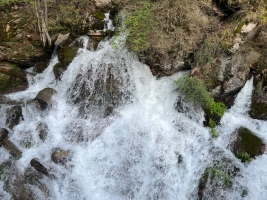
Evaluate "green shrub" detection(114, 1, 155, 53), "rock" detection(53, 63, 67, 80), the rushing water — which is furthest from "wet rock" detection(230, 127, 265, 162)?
"rock" detection(53, 63, 67, 80)

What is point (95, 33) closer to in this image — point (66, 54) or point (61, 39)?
point (61, 39)

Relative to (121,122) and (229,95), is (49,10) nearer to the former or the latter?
(121,122)

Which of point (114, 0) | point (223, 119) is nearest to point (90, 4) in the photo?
point (114, 0)

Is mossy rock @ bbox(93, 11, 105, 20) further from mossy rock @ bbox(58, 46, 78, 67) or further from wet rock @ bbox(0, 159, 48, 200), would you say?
wet rock @ bbox(0, 159, 48, 200)

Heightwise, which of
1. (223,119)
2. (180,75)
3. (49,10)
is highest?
(49,10)

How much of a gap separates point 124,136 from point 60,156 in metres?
2.25

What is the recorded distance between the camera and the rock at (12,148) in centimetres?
787

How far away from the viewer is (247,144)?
7.48m

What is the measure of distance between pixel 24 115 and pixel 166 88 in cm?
566

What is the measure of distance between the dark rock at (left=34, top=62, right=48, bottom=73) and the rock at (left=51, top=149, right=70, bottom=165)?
15.8ft

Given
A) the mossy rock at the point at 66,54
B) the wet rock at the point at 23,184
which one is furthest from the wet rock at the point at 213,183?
the mossy rock at the point at 66,54

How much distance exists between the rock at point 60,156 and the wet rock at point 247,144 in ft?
18.2

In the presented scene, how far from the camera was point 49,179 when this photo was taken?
7.32m

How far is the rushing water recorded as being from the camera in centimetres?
715
